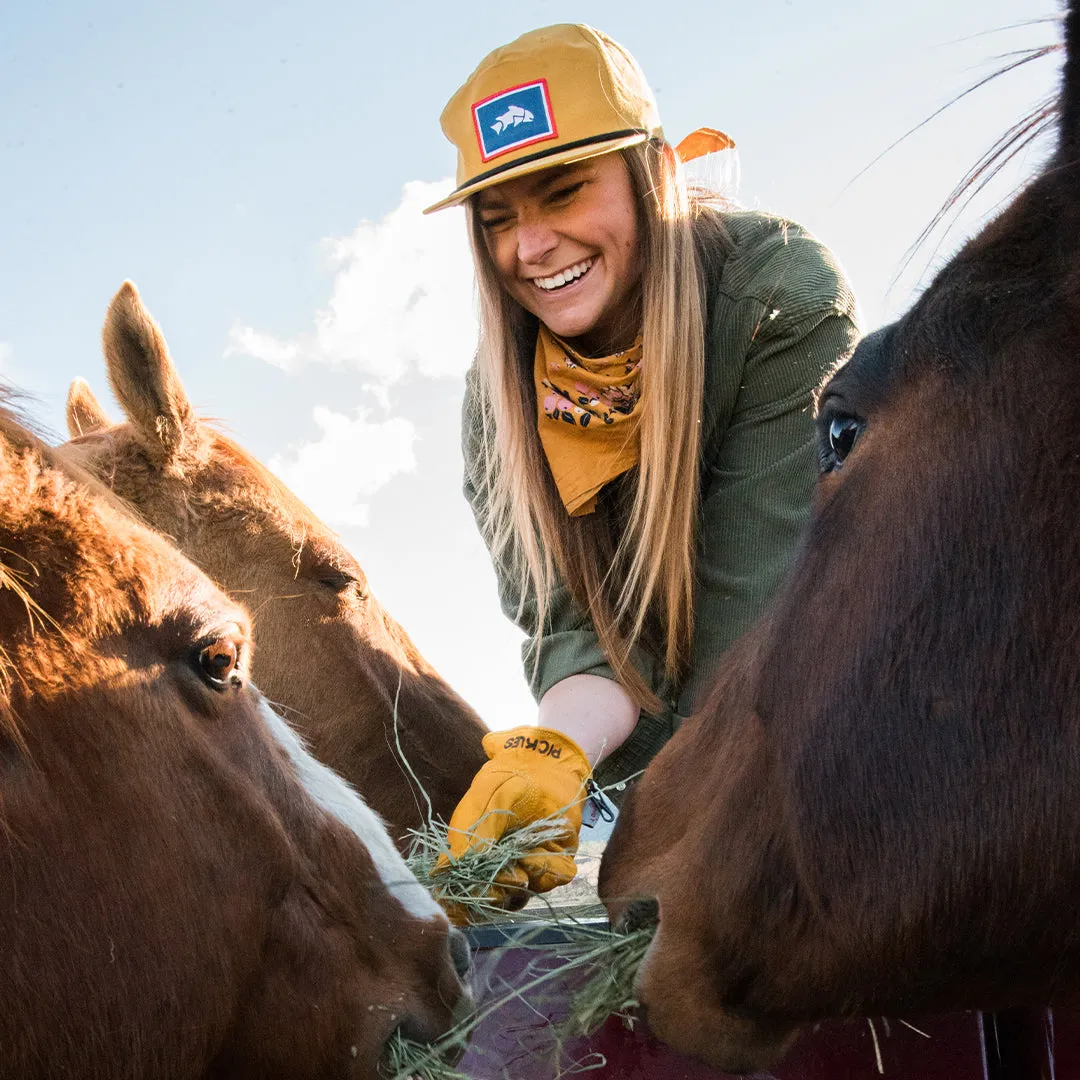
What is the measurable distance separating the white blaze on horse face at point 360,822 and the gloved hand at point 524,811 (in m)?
0.23

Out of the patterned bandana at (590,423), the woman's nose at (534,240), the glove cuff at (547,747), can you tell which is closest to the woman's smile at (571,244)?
the woman's nose at (534,240)

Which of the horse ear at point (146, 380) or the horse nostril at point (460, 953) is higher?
the horse ear at point (146, 380)

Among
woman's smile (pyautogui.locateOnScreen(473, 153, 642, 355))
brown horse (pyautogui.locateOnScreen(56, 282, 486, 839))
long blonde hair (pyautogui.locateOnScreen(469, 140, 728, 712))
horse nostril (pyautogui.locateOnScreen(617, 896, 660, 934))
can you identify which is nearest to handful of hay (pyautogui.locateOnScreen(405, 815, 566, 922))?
horse nostril (pyautogui.locateOnScreen(617, 896, 660, 934))

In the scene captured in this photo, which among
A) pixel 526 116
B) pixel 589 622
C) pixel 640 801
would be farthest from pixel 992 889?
pixel 526 116

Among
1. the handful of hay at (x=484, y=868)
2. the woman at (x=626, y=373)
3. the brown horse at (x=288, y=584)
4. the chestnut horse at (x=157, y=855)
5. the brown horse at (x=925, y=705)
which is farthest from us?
the brown horse at (x=288, y=584)

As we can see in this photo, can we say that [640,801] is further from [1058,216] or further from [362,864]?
[1058,216]

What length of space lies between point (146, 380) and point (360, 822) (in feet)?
5.69

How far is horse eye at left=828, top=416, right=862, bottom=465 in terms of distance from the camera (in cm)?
182

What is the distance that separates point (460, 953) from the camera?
2080mm

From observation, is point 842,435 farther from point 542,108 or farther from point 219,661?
point 542,108

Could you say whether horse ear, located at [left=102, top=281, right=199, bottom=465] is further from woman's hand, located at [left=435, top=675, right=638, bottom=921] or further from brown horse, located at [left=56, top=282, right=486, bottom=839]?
woman's hand, located at [left=435, top=675, right=638, bottom=921]

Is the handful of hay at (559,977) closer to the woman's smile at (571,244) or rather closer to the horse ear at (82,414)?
the woman's smile at (571,244)

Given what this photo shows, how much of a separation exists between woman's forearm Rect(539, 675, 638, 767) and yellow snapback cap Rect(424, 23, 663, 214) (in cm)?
140

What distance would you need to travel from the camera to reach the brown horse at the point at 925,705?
152 centimetres
